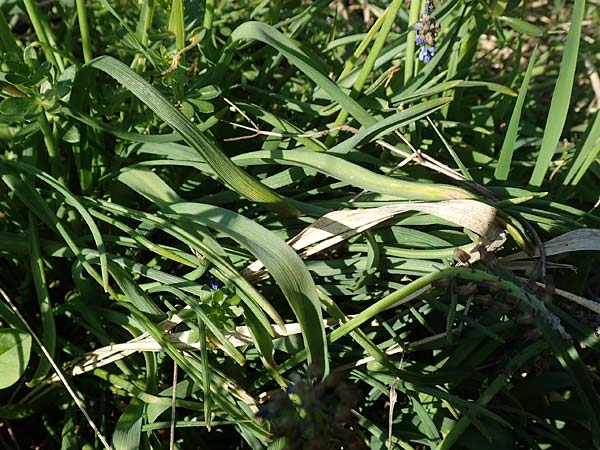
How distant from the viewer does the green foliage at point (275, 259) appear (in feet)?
3.53

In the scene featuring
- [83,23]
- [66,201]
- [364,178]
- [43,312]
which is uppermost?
[83,23]

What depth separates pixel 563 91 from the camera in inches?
49.5

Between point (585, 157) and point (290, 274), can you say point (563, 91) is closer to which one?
point (585, 157)

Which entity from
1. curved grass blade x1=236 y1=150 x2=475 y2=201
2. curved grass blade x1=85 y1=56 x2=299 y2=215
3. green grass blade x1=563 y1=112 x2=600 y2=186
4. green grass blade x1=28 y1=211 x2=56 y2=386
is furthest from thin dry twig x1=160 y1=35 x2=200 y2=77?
green grass blade x1=563 y1=112 x2=600 y2=186

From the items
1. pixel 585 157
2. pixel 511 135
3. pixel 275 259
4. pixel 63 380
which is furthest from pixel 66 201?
pixel 585 157

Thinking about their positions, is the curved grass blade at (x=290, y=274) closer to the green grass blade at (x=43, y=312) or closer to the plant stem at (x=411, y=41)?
the green grass blade at (x=43, y=312)

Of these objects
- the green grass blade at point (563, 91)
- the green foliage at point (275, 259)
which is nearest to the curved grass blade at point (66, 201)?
the green foliage at point (275, 259)

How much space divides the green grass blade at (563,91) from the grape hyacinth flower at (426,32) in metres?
0.23

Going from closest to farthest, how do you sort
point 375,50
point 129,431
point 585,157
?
point 129,431, point 375,50, point 585,157

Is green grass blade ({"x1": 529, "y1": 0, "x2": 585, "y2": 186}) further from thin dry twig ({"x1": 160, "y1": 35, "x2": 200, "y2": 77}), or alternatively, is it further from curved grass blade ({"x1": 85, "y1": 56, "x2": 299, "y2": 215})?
thin dry twig ({"x1": 160, "y1": 35, "x2": 200, "y2": 77})

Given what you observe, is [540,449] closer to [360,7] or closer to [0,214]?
[0,214]

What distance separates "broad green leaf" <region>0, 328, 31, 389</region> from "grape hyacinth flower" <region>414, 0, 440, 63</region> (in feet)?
2.80

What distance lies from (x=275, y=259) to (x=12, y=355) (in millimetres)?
484

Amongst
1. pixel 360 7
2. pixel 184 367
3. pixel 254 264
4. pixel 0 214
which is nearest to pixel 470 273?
pixel 254 264
